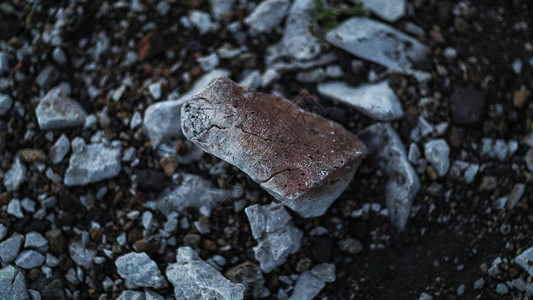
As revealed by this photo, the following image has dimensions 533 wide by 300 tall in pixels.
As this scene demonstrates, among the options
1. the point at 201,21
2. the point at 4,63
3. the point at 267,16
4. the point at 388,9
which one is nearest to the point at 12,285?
the point at 4,63

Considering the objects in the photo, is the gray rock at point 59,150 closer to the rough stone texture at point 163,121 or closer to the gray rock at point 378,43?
the rough stone texture at point 163,121

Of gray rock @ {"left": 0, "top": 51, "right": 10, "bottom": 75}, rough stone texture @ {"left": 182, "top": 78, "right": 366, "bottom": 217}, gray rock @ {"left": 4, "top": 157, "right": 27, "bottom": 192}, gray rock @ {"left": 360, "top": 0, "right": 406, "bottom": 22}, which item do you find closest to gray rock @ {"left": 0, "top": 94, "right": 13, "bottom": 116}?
gray rock @ {"left": 0, "top": 51, "right": 10, "bottom": 75}

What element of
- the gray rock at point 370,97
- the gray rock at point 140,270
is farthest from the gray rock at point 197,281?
the gray rock at point 370,97

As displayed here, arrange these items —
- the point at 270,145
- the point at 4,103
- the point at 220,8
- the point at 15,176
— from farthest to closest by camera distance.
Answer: the point at 220,8
the point at 4,103
the point at 15,176
the point at 270,145

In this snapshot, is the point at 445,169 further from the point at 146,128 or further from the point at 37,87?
the point at 37,87

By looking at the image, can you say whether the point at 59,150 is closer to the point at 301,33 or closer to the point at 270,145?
the point at 270,145

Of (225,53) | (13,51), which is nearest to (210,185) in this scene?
(225,53)

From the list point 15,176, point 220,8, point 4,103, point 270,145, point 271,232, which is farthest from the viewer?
point 220,8
